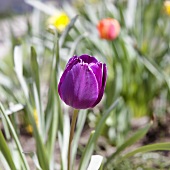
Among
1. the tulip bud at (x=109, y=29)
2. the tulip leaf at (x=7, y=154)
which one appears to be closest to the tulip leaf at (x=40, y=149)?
the tulip leaf at (x=7, y=154)

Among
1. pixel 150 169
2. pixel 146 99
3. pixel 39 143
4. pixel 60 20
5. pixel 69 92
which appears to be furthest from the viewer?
pixel 60 20

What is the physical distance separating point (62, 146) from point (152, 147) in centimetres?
38

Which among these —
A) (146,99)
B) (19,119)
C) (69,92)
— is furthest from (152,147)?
(19,119)

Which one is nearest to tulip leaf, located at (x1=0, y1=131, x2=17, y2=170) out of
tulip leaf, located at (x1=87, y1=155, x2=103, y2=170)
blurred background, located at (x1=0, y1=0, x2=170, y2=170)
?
tulip leaf, located at (x1=87, y1=155, x2=103, y2=170)

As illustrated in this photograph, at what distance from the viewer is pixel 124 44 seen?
2168 mm

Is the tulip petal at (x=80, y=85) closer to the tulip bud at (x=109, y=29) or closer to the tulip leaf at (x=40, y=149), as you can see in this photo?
the tulip leaf at (x=40, y=149)

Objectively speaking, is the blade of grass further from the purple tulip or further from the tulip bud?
the tulip bud

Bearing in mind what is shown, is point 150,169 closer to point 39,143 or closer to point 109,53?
point 39,143

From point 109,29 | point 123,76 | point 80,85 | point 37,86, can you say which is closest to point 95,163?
point 80,85

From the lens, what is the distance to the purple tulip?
3.45 feet

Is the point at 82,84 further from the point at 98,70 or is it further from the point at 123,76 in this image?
the point at 123,76

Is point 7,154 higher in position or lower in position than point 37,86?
lower

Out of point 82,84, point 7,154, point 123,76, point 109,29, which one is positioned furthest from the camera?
point 123,76

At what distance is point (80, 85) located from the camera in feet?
3.46
